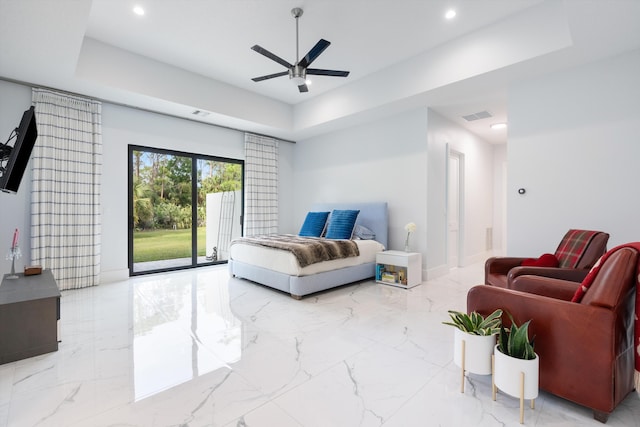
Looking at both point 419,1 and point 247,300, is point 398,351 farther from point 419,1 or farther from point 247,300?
point 419,1

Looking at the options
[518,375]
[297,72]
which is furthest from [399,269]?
[297,72]

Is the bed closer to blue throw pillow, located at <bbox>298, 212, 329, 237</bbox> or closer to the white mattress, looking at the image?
the white mattress

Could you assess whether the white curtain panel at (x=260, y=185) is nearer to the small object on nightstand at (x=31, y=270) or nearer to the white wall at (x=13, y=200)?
the white wall at (x=13, y=200)

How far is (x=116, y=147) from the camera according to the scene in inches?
178

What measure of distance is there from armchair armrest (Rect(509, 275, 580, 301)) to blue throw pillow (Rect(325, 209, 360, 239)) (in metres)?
2.84

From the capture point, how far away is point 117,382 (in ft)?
→ 6.20

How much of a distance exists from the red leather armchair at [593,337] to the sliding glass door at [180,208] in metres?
5.08

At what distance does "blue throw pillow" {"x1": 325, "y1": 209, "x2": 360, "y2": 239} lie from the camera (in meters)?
4.75

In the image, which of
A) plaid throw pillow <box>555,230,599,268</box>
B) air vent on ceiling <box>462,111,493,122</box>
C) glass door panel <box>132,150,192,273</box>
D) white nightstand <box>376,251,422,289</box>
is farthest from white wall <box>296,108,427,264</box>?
glass door panel <box>132,150,192,273</box>

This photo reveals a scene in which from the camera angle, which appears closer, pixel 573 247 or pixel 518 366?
pixel 518 366

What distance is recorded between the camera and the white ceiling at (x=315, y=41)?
276 cm

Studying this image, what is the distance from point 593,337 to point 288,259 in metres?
2.82

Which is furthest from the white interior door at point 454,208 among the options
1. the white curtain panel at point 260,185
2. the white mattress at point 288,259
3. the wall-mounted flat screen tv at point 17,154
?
the wall-mounted flat screen tv at point 17,154

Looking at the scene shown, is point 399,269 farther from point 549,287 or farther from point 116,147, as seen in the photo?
point 116,147
